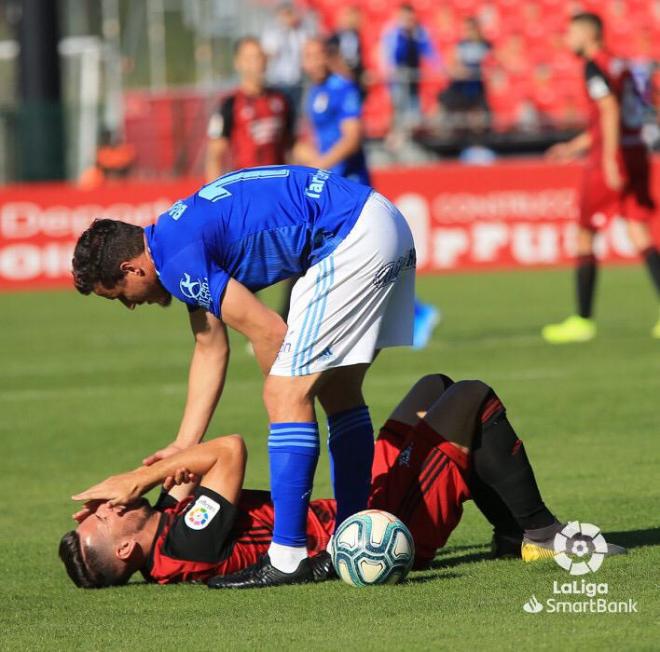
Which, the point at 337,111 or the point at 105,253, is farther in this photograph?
the point at 337,111

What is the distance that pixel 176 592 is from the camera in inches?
224

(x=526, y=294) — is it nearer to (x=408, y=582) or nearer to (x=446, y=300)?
(x=446, y=300)

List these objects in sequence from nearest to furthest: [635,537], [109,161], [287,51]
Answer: [635,537]
[287,51]
[109,161]

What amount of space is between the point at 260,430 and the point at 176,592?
13.0ft

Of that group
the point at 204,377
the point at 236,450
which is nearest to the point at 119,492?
the point at 236,450

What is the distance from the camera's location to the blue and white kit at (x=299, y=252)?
17.5 feet

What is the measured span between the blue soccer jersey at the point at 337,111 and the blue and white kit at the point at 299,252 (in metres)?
7.66

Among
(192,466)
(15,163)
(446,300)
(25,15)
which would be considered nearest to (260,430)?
(192,466)

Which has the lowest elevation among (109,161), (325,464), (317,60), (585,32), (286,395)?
(325,464)

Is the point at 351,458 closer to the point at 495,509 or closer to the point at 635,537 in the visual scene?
the point at 495,509

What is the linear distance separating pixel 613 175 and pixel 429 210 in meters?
8.35

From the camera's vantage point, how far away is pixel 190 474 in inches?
225

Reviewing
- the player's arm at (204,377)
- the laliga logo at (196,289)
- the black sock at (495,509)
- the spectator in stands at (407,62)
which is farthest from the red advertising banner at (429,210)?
the laliga logo at (196,289)

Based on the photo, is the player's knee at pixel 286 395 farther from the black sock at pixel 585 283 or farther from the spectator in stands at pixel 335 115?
the black sock at pixel 585 283
